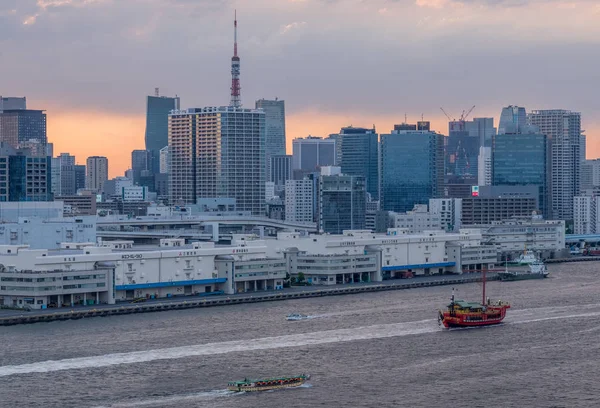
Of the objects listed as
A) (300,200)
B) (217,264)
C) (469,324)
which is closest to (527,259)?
(217,264)

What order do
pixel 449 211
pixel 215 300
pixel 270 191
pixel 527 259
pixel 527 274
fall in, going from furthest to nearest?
pixel 270 191 < pixel 449 211 < pixel 527 259 < pixel 527 274 < pixel 215 300

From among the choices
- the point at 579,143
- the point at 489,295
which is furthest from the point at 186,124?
the point at 489,295

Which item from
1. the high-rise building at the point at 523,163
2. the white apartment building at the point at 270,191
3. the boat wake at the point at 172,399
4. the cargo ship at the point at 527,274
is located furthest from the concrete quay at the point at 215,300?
the white apartment building at the point at 270,191

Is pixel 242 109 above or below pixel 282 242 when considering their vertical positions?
above

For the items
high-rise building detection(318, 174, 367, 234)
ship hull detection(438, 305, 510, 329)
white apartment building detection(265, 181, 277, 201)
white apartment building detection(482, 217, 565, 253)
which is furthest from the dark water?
white apartment building detection(265, 181, 277, 201)

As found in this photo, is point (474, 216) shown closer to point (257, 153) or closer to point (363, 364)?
point (257, 153)

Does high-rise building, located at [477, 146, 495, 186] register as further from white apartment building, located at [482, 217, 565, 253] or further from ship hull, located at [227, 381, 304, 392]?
ship hull, located at [227, 381, 304, 392]

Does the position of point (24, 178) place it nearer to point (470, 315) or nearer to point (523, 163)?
point (470, 315)
